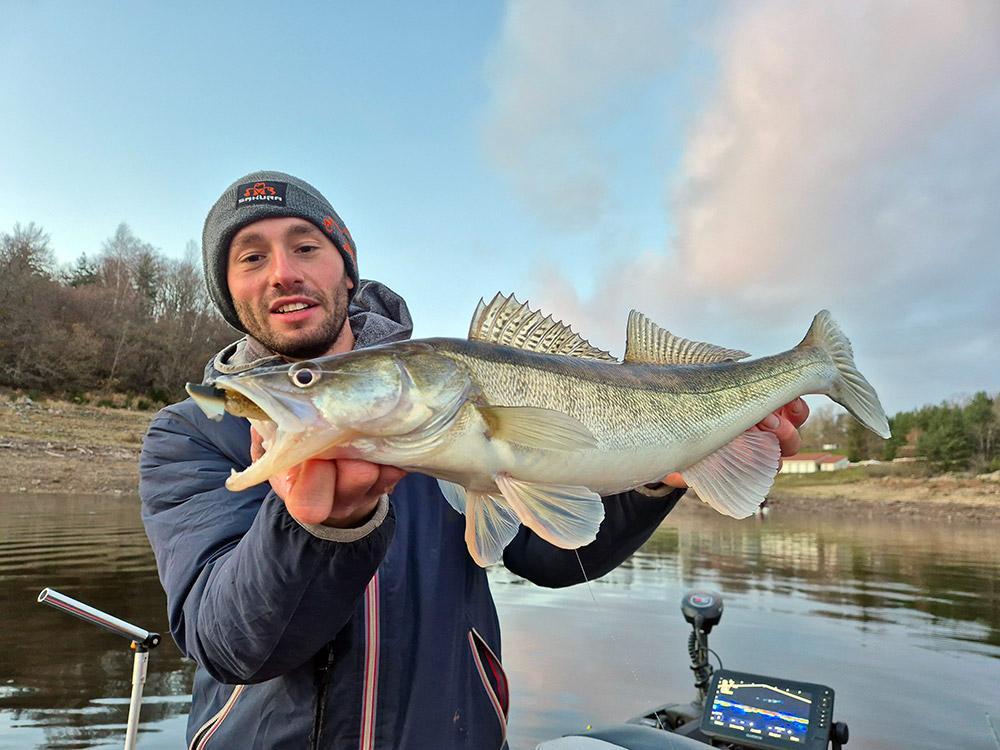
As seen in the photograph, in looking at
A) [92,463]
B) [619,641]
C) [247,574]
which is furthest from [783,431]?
[92,463]

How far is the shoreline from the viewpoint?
2708 centimetres

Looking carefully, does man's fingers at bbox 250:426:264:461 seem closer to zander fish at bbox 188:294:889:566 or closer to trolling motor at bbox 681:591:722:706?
zander fish at bbox 188:294:889:566

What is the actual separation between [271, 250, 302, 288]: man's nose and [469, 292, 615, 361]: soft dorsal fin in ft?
3.87

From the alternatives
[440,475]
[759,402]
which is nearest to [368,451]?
[440,475]

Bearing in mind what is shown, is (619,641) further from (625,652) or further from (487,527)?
(487,527)

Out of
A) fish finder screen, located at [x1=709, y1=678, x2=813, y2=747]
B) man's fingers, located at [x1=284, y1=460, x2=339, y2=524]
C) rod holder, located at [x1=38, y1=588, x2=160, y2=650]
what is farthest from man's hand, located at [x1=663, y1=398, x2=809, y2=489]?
rod holder, located at [x1=38, y1=588, x2=160, y2=650]

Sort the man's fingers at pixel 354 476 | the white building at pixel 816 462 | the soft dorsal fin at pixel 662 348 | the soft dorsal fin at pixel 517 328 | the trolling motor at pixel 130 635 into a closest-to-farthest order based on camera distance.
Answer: the man's fingers at pixel 354 476 → the soft dorsal fin at pixel 517 328 → the soft dorsal fin at pixel 662 348 → the trolling motor at pixel 130 635 → the white building at pixel 816 462

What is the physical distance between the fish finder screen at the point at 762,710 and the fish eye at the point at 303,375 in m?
4.53

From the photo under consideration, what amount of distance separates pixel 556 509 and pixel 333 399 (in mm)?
825

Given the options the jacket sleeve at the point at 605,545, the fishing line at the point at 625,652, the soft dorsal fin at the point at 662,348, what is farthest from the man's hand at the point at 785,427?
the fishing line at the point at 625,652

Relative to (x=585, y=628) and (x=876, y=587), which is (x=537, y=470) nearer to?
(x=585, y=628)

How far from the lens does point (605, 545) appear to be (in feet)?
11.2

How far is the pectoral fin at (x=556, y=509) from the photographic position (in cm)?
230

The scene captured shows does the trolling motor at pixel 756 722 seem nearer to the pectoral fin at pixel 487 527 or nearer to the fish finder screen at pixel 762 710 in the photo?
the fish finder screen at pixel 762 710
